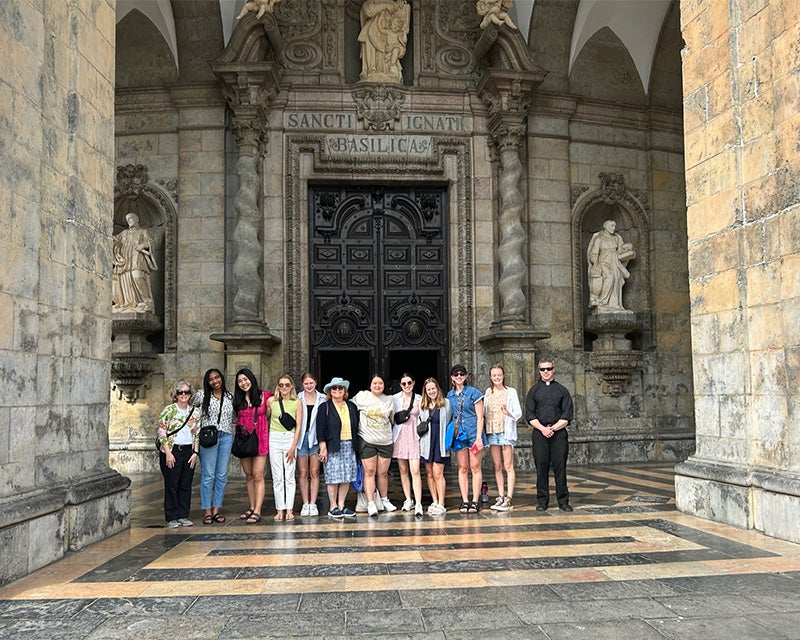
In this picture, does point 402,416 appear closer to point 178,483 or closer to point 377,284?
point 178,483

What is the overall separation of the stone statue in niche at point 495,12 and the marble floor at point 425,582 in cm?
908

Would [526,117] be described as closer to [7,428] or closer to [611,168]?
[611,168]

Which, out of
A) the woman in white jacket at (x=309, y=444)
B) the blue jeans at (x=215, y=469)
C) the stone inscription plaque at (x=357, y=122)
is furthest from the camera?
the stone inscription plaque at (x=357, y=122)

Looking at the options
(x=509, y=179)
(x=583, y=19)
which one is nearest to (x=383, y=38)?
(x=509, y=179)

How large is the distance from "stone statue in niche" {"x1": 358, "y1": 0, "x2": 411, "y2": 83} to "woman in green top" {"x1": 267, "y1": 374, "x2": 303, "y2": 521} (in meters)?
7.86

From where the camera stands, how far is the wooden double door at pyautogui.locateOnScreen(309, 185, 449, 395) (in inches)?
558

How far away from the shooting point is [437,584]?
5602mm

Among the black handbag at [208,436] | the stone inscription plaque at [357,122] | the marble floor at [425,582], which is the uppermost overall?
the stone inscription plaque at [357,122]

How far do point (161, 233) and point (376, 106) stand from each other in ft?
15.3

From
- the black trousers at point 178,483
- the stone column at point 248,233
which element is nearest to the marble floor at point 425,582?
the black trousers at point 178,483

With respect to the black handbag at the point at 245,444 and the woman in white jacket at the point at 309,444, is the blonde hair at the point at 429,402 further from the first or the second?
the black handbag at the point at 245,444

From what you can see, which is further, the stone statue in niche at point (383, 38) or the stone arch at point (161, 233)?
the stone statue in niche at point (383, 38)

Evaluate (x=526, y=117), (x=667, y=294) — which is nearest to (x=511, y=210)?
(x=526, y=117)

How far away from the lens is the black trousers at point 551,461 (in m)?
8.76
